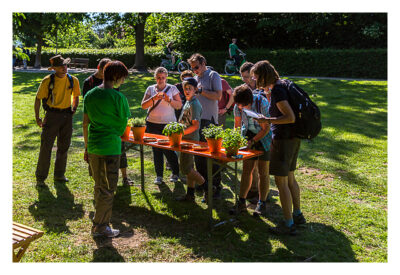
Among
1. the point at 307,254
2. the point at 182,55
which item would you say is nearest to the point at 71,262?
the point at 307,254

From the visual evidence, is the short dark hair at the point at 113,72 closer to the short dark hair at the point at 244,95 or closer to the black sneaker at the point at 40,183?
the short dark hair at the point at 244,95

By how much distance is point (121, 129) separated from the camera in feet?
13.6

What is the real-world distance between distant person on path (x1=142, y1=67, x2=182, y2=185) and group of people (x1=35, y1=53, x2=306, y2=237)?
0.05ft

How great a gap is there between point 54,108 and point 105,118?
A: 224 centimetres

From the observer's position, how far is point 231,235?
4500 mm

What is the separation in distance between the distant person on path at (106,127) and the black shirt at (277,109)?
5.11 feet

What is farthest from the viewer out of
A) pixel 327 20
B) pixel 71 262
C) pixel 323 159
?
pixel 327 20

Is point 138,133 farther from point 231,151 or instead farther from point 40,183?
point 40,183

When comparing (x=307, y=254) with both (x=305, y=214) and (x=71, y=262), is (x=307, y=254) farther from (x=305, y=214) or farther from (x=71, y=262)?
(x=71, y=262)

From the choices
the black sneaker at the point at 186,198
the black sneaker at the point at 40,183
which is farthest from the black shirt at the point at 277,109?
the black sneaker at the point at 40,183

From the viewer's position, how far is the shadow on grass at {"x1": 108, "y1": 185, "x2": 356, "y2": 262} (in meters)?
4.06

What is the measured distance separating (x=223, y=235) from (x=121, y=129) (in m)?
1.66

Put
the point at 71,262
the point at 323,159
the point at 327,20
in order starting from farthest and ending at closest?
1. the point at 327,20
2. the point at 323,159
3. the point at 71,262

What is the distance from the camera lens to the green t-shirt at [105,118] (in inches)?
157
